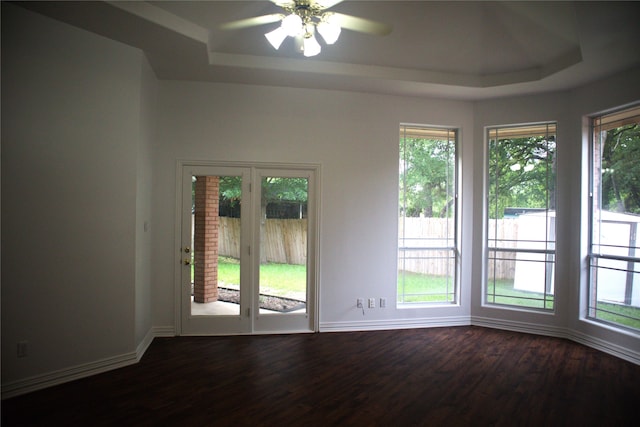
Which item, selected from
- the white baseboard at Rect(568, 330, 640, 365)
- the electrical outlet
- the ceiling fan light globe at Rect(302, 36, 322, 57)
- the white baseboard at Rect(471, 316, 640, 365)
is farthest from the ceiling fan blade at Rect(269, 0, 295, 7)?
the white baseboard at Rect(568, 330, 640, 365)

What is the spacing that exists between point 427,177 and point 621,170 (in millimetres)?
2008

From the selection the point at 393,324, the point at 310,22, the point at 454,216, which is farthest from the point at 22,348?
the point at 454,216

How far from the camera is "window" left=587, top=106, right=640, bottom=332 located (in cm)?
382

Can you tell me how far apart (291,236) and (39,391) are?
265cm

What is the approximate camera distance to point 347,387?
3.04 meters

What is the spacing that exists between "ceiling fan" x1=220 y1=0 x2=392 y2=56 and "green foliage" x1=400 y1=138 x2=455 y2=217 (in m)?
2.43

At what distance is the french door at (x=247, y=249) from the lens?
4273 mm

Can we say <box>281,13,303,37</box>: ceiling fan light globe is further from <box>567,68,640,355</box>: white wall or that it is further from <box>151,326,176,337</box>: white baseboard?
<box>567,68,640,355</box>: white wall

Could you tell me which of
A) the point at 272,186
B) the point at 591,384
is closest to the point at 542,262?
the point at 591,384

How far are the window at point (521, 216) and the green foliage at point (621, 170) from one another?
0.54 m

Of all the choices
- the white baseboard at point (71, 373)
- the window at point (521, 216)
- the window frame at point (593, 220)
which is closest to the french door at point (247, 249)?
the white baseboard at point (71, 373)

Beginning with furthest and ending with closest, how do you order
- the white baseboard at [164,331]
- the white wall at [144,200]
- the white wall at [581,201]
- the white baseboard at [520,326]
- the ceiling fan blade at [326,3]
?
the white baseboard at [520,326]
the white baseboard at [164,331]
the white wall at [581,201]
the white wall at [144,200]
the ceiling fan blade at [326,3]

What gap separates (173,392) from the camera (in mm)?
2912

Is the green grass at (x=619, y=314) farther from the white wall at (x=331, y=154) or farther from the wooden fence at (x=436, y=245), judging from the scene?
the white wall at (x=331, y=154)
